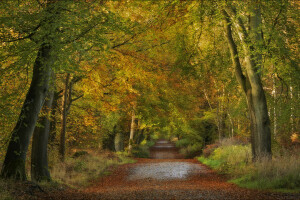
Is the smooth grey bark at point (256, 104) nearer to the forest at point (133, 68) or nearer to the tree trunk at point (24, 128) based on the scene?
the forest at point (133, 68)

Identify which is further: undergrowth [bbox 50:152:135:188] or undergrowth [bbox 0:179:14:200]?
undergrowth [bbox 50:152:135:188]

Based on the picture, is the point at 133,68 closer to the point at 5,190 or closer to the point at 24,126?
the point at 24,126

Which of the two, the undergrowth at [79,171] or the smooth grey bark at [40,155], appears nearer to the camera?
the smooth grey bark at [40,155]

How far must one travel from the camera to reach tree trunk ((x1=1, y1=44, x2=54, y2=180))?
878cm

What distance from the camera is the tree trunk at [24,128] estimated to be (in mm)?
8781

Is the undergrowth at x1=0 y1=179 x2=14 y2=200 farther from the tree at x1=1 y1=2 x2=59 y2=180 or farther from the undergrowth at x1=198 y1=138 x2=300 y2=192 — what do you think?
the undergrowth at x1=198 y1=138 x2=300 y2=192

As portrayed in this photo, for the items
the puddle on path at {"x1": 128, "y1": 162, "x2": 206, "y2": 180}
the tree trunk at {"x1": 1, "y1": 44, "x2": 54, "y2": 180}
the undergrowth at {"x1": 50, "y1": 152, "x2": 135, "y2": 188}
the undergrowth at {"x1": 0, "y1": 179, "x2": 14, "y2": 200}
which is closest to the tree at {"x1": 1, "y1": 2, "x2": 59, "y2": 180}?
the tree trunk at {"x1": 1, "y1": 44, "x2": 54, "y2": 180}

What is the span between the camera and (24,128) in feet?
30.1

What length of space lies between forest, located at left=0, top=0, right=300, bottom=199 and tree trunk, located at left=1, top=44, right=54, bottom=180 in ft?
0.10

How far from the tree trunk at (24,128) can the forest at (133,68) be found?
0.03 m

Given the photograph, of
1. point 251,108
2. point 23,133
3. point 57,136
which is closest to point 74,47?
point 23,133

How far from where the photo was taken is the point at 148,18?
14.4m

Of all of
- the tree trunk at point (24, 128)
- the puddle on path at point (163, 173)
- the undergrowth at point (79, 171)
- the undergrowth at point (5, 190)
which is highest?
the tree trunk at point (24, 128)

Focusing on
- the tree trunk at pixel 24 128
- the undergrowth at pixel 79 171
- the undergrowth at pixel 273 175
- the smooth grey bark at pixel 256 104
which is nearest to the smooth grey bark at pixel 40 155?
the undergrowth at pixel 79 171
